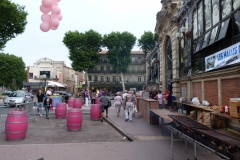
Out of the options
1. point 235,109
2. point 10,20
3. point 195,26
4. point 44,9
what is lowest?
point 235,109

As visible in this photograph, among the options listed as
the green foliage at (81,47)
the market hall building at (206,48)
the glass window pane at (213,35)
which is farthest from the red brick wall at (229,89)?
the green foliage at (81,47)

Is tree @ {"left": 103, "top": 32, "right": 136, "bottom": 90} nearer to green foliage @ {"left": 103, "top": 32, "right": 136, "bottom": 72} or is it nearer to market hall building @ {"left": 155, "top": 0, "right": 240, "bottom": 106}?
green foliage @ {"left": 103, "top": 32, "right": 136, "bottom": 72}

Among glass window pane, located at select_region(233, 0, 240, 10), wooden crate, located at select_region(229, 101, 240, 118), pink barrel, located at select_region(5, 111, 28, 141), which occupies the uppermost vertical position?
glass window pane, located at select_region(233, 0, 240, 10)

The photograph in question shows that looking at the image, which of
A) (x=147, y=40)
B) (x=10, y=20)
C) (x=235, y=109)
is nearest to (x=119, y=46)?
(x=147, y=40)

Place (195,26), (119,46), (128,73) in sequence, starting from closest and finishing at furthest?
(195,26) → (119,46) → (128,73)

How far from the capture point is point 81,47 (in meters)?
41.9

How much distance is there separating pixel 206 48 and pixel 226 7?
2.80m

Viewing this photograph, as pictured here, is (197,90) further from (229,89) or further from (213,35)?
(229,89)

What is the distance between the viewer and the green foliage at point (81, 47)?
41.1 meters

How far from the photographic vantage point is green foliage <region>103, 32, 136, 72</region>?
44469 millimetres

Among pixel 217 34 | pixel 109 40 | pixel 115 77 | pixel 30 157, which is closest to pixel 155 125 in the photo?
pixel 217 34

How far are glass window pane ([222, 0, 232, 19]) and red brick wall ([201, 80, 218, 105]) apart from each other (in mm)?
3307

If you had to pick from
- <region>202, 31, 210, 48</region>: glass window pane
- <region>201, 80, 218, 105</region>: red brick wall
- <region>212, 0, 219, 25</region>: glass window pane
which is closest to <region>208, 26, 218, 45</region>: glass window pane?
<region>212, 0, 219, 25</region>: glass window pane

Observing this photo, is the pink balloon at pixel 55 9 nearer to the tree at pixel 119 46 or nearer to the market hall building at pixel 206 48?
the market hall building at pixel 206 48
